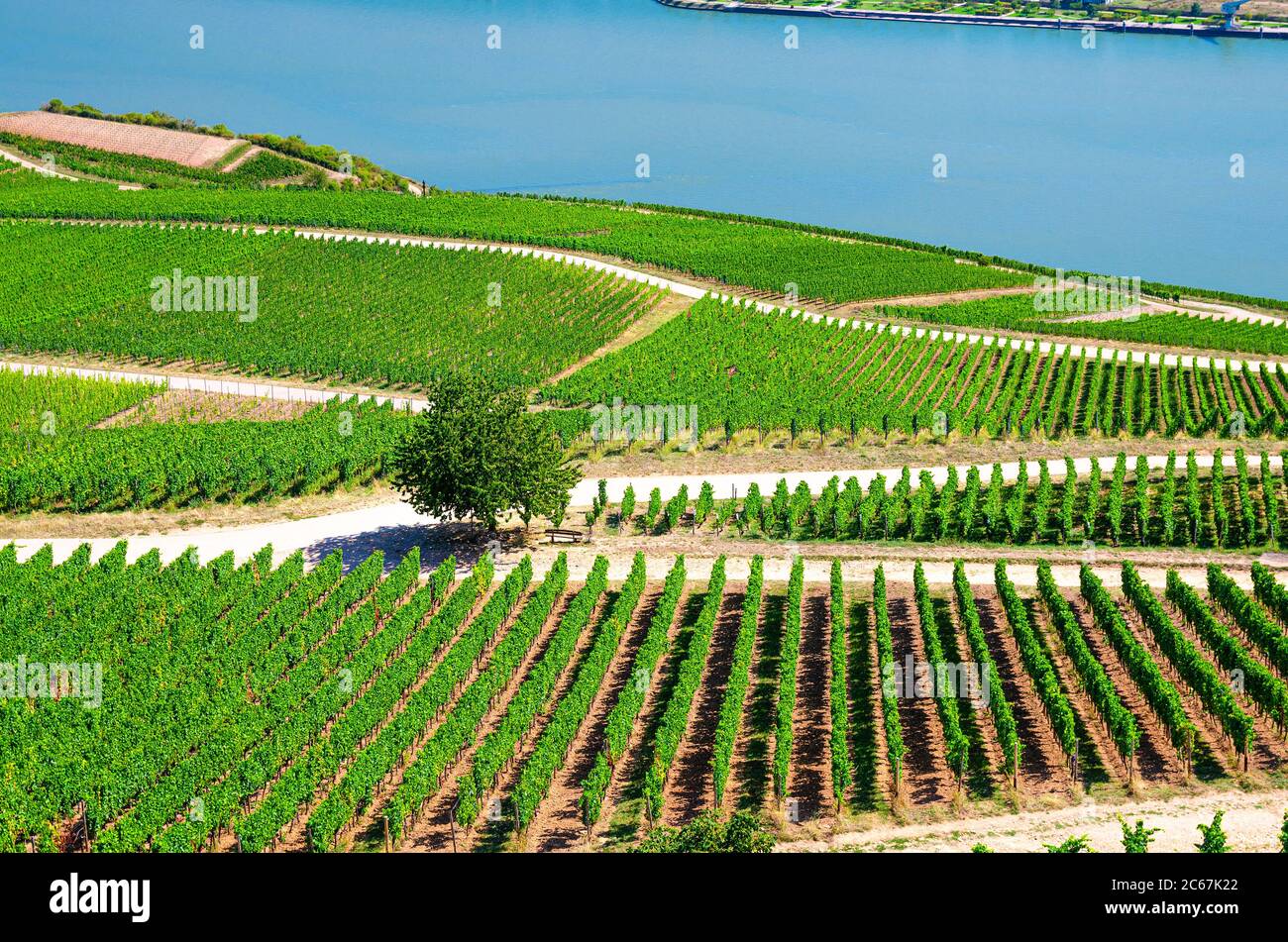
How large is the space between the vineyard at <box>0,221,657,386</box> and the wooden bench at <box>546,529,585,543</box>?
2100 centimetres

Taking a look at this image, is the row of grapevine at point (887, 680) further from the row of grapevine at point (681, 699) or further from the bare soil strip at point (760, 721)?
the row of grapevine at point (681, 699)

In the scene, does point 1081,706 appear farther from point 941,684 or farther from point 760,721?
point 760,721

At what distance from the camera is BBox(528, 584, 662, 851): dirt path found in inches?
1374

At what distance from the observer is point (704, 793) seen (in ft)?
120

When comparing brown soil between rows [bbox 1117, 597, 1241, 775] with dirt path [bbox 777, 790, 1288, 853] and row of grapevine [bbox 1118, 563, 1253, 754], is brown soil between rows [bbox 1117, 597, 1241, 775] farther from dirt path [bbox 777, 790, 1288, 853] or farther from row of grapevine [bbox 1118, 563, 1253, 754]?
dirt path [bbox 777, 790, 1288, 853]

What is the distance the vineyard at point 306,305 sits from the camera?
82.2 meters

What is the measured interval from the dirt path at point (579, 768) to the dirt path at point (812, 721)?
508cm

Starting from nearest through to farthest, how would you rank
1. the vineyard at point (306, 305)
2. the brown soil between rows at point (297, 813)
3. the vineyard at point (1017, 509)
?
the brown soil between rows at point (297, 813), the vineyard at point (1017, 509), the vineyard at point (306, 305)

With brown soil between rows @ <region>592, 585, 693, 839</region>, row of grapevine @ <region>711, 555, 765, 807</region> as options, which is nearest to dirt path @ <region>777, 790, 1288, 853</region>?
row of grapevine @ <region>711, 555, 765, 807</region>

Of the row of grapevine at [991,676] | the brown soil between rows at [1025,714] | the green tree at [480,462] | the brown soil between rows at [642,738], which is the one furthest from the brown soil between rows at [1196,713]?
the green tree at [480,462]

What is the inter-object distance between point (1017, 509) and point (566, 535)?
56.7 feet

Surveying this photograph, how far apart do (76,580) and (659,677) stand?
20321 mm

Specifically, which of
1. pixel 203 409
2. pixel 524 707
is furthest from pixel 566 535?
pixel 203 409

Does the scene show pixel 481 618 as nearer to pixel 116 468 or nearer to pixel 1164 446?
pixel 116 468
